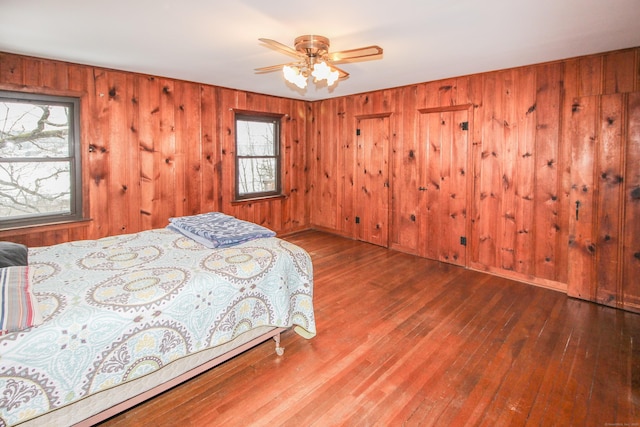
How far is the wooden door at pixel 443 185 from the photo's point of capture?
14.1 ft

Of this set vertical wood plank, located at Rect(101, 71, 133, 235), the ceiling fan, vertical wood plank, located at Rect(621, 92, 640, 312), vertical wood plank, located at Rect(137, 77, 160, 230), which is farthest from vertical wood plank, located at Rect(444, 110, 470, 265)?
vertical wood plank, located at Rect(101, 71, 133, 235)

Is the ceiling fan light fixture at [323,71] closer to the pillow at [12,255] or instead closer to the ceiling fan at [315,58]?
the ceiling fan at [315,58]

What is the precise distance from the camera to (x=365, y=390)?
2.06m

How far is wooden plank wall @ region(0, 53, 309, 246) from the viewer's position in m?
3.53

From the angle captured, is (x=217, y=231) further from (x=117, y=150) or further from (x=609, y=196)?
(x=609, y=196)

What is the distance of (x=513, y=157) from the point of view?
3854mm

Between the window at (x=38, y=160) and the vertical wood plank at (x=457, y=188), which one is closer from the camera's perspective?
Result: the window at (x=38, y=160)

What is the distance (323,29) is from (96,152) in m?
2.86

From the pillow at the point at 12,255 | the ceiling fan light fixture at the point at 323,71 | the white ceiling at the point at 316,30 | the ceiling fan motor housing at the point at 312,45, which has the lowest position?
the pillow at the point at 12,255

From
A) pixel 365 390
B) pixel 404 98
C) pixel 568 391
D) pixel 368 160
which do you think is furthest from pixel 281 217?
pixel 568 391

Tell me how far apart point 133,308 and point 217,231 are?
45.4 inches

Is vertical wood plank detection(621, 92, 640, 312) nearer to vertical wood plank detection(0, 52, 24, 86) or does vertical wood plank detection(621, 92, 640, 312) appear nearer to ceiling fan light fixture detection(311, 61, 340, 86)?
ceiling fan light fixture detection(311, 61, 340, 86)

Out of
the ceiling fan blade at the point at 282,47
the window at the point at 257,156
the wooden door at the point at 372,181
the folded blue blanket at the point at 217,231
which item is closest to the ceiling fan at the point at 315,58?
the ceiling fan blade at the point at 282,47

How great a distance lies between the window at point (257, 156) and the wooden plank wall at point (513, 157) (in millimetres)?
1810
